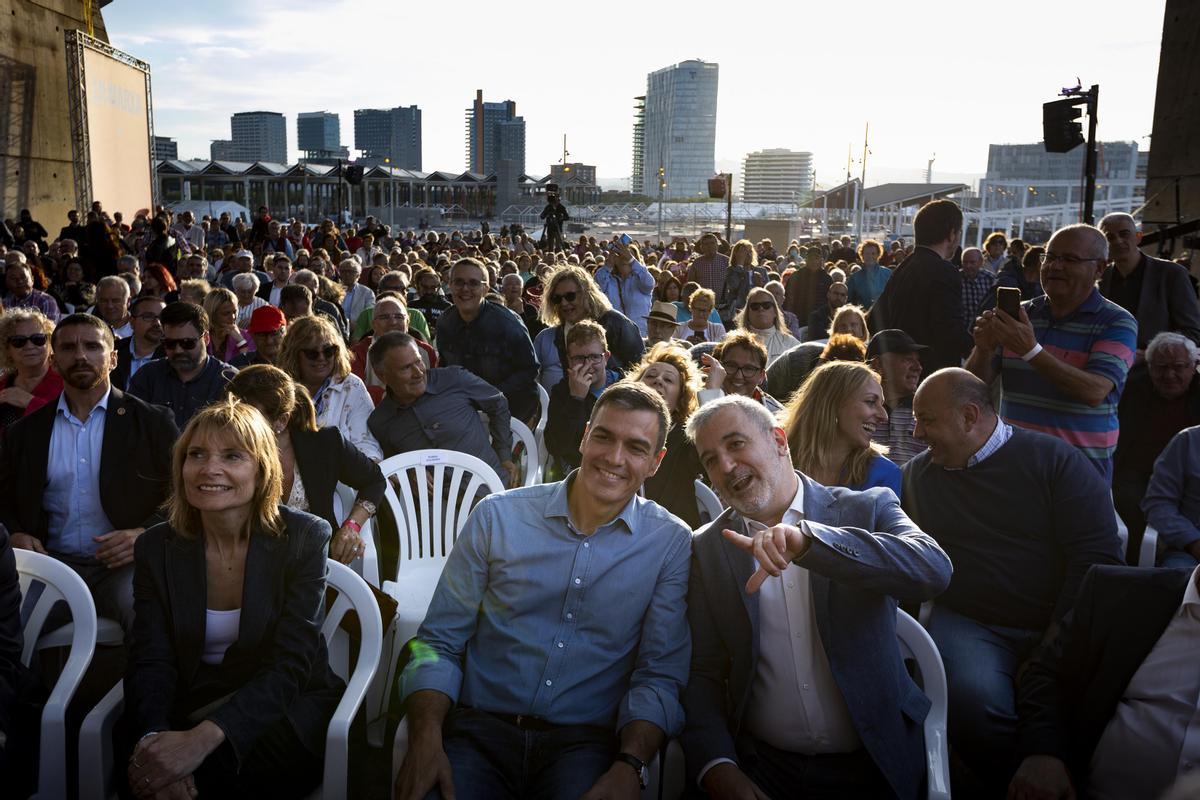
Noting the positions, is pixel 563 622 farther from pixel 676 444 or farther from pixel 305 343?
pixel 305 343

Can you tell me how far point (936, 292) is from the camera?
432cm

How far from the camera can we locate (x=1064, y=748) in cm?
211

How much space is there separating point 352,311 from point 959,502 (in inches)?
284

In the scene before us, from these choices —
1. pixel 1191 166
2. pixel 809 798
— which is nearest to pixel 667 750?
pixel 809 798

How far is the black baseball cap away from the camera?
3945mm

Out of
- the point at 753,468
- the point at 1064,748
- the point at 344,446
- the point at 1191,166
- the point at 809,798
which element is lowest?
the point at 809,798

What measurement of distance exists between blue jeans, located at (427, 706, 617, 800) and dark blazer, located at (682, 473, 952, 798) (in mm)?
264

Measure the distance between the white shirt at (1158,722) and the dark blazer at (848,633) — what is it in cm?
45

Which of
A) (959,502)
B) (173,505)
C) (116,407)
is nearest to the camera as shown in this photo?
(173,505)

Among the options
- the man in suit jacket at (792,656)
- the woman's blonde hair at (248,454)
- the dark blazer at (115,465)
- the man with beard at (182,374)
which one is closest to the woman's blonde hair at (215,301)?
the man with beard at (182,374)

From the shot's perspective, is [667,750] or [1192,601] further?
[667,750]

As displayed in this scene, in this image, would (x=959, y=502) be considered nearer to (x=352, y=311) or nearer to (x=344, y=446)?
(x=344, y=446)

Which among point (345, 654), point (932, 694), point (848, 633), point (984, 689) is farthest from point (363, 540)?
point (984, 689)

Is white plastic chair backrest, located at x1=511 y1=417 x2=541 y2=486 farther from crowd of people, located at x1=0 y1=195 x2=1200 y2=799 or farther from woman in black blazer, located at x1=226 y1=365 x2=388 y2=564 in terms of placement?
woman in black blazer, located at x1=226 y1=365 x2=388 y2=564
